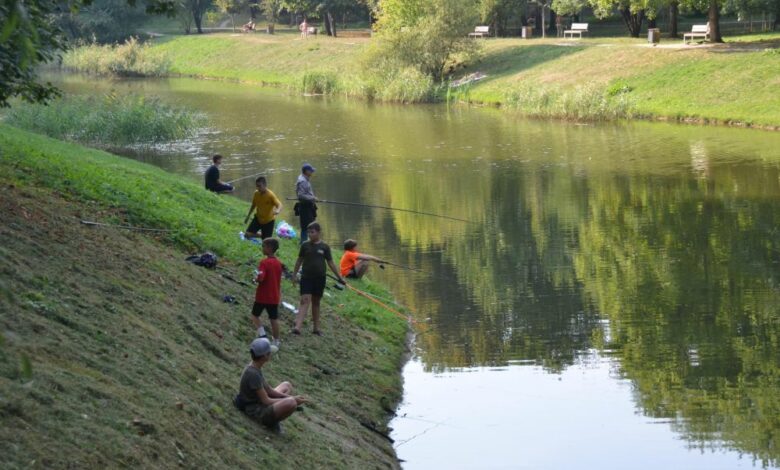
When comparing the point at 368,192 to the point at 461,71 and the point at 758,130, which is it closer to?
the point at 758,130

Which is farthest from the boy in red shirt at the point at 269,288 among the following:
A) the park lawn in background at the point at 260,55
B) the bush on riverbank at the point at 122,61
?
the bush on riverbank at the point at 122,61

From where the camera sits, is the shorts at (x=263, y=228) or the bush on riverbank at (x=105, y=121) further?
the bush on riverbank at (x=105, y=121)

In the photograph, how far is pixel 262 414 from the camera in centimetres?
1219

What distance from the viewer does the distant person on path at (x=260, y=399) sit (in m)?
12.1

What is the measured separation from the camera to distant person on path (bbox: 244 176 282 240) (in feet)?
68.0

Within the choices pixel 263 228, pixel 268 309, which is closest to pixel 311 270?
pixel 268 309

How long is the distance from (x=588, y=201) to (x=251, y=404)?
76.5ft

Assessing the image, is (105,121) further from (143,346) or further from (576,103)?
(143,346)

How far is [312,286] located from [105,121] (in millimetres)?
28701

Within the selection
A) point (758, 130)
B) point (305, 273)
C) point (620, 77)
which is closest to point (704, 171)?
point (758, 130)

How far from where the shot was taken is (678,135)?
47875 mm

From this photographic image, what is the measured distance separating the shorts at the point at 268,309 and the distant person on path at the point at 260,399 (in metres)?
3.50

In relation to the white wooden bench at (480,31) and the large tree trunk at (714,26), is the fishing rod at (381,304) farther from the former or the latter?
the white wooden bench at (480,31)

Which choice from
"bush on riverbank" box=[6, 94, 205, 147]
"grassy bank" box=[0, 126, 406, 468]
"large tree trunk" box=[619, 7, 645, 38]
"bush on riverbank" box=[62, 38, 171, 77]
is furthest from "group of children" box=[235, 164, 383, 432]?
"bush on riverbank" box=[62, 38, 171, 77]
